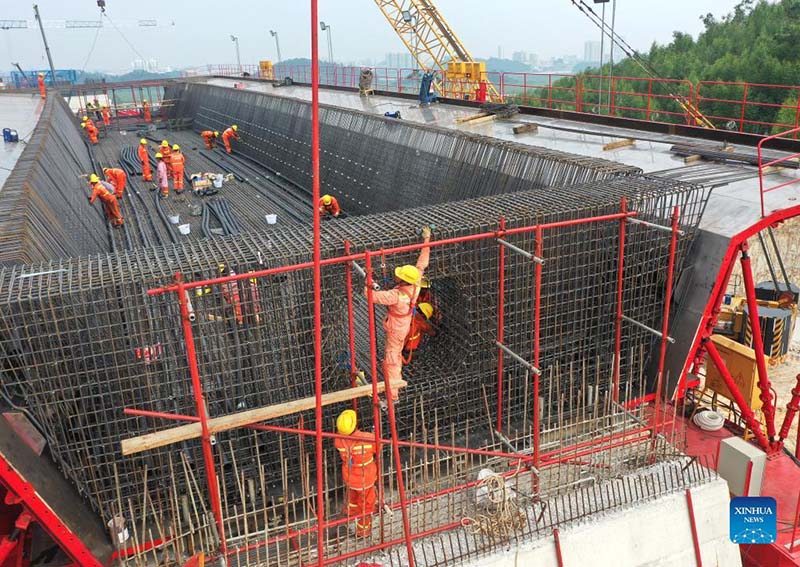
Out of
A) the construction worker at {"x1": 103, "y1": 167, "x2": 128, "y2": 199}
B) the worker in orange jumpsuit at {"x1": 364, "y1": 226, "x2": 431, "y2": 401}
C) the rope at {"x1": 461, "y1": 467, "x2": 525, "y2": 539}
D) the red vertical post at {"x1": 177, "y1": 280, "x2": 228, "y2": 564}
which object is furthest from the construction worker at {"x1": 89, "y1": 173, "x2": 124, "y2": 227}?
the rope at {"x1": 461, "y1": 467, "x2": 525, "y2": 539}

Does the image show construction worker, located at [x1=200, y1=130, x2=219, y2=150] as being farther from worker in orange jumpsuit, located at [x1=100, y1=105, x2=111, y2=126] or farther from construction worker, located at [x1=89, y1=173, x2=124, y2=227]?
construction worker, located at [x1=89, y1=173, x2=124, y2=227]

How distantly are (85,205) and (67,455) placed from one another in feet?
36.1

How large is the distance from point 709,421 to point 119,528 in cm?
742

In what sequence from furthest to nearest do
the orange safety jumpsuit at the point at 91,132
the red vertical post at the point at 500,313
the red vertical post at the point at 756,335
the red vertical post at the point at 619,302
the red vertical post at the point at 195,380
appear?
the orange safety jumpsuit at the point at 91,132
the red vertical post at the point at 756,335
the red vertical post at the point at 619,302
the red vertical post at the point at 500,313
the red vertical post at the point at 195,380

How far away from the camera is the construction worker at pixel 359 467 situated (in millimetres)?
6039

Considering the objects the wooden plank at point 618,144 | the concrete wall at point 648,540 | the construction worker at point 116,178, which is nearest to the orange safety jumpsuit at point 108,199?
the construction worker at point 116,178

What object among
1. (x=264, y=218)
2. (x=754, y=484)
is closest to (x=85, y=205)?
(x=264, y=218)

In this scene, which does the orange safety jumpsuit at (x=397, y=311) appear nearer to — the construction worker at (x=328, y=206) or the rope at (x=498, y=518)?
the rope at (x=498, y=518)

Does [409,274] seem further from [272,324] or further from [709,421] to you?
[709,421]

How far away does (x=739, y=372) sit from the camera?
8.54 m

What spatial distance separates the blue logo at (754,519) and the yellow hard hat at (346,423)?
4.07m

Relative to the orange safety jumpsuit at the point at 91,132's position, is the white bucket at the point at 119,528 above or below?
below

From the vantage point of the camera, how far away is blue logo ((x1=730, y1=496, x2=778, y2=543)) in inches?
249

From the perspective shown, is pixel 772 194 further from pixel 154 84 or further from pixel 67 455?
pixel 154 84
